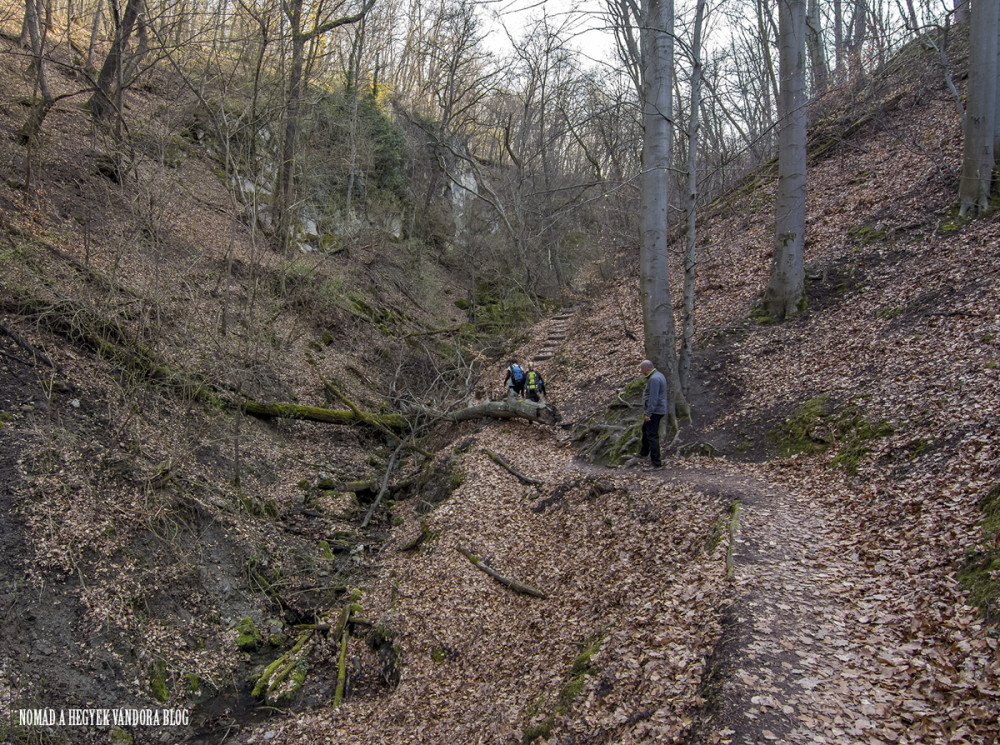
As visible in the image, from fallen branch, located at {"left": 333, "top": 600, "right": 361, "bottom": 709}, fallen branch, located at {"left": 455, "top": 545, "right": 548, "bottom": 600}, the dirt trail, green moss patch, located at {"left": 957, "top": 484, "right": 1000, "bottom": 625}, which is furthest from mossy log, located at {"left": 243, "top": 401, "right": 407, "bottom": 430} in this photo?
green moss patch, located at {"left": 957, "top": 484, "right": 1000, "bottom": 625}

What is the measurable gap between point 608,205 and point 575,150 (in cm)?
1798

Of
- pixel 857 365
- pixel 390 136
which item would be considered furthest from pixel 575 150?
pixel 857 365

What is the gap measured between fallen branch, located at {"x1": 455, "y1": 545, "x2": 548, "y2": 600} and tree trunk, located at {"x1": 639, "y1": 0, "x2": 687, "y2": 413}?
459cm

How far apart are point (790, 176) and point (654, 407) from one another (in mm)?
6042

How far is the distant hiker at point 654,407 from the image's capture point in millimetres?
9492

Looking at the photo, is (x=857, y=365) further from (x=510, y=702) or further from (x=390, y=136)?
(x=390, y=136)

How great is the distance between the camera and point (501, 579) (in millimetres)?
8547

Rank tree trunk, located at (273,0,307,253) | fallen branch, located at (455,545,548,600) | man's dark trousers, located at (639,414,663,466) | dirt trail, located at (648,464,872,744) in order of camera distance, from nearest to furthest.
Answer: dirt trail, located at (648,464,872,744) → fallen branch, located at (455,545,548,600) → man's dark trousers, located at (639,414,663,466) → tree trunk, located at (273,0,307,253)

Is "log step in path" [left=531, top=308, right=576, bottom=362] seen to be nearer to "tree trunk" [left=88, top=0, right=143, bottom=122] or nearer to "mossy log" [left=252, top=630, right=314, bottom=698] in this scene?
"mossy log" [left=252, top=630, right=314, bottom=698]

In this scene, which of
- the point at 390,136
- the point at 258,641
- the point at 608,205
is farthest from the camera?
the point at 390,136

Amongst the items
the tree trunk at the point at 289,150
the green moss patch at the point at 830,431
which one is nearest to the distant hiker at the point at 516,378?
the green moss patch at the point at 830,431

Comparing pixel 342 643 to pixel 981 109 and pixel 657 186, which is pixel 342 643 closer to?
pixel 657 186

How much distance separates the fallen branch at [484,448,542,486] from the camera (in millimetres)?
10955

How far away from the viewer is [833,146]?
17.5 meters
